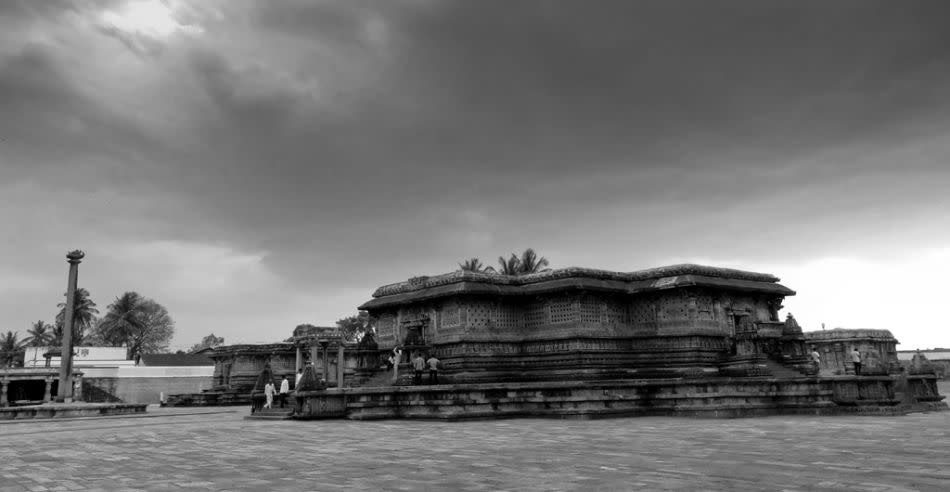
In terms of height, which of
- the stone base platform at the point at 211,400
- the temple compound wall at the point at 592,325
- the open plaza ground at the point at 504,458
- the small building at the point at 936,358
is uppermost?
the temple compound wall at the point at 592,325

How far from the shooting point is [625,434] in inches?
526

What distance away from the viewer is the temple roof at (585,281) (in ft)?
82.7

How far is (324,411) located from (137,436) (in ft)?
19.8

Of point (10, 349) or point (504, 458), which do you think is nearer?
point (504, 458)

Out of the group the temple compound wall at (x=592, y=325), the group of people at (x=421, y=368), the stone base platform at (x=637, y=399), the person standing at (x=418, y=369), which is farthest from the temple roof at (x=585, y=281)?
the stone base platform at (x=637, y=399)

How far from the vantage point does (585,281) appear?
2527 cm

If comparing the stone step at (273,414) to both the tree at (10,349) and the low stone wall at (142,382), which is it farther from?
the tree at (10,349)

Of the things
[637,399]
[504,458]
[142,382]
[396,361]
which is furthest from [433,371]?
[142,382]

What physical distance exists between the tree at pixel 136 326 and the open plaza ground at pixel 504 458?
210 feet

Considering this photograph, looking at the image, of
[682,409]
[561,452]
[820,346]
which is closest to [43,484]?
[561,452]

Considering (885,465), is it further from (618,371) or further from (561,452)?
(618,371)

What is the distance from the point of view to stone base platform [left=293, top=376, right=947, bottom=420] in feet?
60.6

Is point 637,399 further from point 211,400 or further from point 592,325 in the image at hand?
point 211,400

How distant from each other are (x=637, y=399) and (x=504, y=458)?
10524mm
